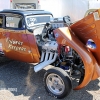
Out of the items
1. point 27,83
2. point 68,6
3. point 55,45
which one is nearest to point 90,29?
point 55,45

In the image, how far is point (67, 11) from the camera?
10898 millimetres

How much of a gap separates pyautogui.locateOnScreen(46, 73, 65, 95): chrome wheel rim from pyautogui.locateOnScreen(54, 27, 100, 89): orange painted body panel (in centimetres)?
37

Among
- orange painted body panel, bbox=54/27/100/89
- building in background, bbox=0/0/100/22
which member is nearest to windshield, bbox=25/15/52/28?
orange painted body panel, bbox=54/27/100/89

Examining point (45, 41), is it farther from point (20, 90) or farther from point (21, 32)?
point (20, 90)

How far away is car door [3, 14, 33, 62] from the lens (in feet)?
16.4

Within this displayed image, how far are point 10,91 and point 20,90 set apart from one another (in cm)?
22

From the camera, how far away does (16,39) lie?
511 centimetres

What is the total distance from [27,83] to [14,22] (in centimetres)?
161

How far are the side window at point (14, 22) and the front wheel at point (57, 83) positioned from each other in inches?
62.1

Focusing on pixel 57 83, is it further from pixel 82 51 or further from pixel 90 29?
pixel 90 29

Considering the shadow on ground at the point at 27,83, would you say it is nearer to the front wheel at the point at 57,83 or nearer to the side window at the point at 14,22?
the front wheel at the point at 57,83

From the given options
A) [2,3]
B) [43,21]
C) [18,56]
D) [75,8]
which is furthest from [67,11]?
[18,56]

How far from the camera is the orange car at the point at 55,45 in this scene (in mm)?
3885

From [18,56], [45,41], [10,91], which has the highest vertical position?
[45,41]
